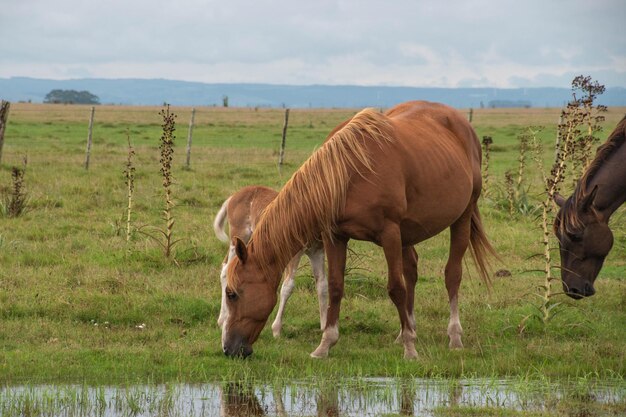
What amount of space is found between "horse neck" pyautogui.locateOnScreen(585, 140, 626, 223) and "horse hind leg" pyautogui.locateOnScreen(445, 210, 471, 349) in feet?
4.85

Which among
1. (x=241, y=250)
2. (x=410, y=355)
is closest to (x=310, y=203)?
(x=241, y=250)

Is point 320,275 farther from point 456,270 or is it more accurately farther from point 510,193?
point 510,193

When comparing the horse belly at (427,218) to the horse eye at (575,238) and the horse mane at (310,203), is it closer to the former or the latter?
the horse mane at (310,203)

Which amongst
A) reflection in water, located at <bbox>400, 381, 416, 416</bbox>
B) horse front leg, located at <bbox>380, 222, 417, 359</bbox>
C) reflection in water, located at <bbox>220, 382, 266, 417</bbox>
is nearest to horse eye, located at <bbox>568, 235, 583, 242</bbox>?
horse front leg, located at <bbox>380, 222, 417, 359</bbox>

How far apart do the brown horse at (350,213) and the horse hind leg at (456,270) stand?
0.05 feet

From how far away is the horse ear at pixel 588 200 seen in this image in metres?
6.90

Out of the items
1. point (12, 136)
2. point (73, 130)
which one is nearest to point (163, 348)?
point (12, 136)

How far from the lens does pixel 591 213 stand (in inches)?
278

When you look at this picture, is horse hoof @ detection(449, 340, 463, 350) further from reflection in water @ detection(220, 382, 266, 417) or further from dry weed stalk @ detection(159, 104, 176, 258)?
dry weed stalk @ detection(159, 104, 176, 258)

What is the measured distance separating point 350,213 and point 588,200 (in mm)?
2076

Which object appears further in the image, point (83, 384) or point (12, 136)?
point (12, 136)

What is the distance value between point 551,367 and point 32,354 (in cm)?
420

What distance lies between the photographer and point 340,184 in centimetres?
654

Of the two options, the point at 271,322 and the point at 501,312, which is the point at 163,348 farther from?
the point at 501,312
